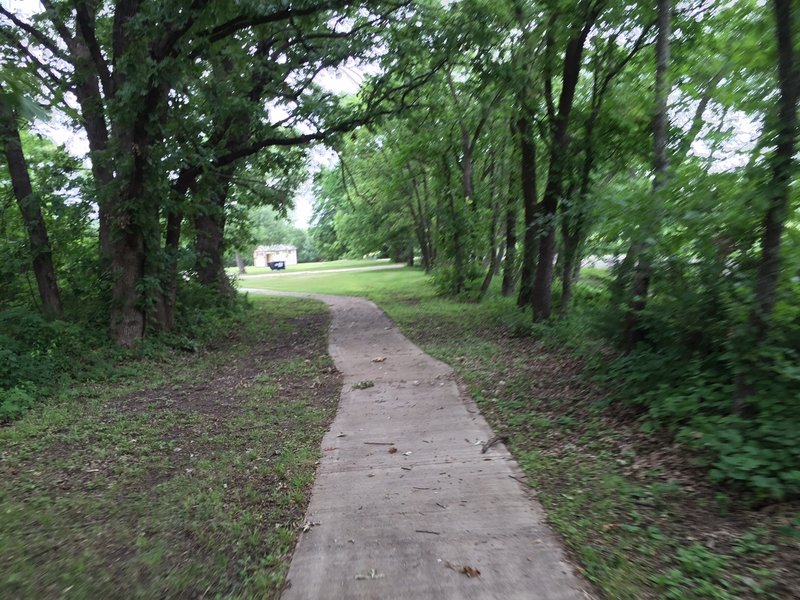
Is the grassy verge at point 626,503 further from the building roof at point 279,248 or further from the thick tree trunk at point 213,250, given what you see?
the building roof at point 279,248

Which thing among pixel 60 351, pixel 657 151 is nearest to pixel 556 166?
pixel 657 151

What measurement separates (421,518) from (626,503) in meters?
1.54

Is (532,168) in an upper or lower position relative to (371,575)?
upper

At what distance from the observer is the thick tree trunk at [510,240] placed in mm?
16812

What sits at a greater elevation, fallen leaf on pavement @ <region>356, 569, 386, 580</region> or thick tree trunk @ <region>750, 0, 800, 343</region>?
thick tree trunk @ <region>750, 0, 800, 343</region>

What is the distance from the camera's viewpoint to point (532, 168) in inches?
489

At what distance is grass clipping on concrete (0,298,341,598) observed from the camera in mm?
3379

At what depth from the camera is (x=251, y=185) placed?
16.1 m

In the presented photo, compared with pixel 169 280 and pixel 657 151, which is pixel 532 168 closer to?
pixel 657 151

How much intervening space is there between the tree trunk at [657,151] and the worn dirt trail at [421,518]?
2.30 metres

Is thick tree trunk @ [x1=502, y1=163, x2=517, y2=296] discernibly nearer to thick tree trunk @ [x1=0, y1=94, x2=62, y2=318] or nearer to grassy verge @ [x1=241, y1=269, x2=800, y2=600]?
grassy verge @ [x1=241, y1=269, x2=800, y2=600]

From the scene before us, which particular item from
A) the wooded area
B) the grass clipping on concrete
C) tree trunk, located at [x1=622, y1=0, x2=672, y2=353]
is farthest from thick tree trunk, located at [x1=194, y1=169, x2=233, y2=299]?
tree trunk, located at [x1=622, y1=0, x2=672, y2=353]

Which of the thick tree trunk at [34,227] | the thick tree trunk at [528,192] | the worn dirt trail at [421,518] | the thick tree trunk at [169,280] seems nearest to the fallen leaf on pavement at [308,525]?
the worn dirt trail at [421,518]

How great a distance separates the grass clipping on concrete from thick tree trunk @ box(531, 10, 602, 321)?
17.3 feet
